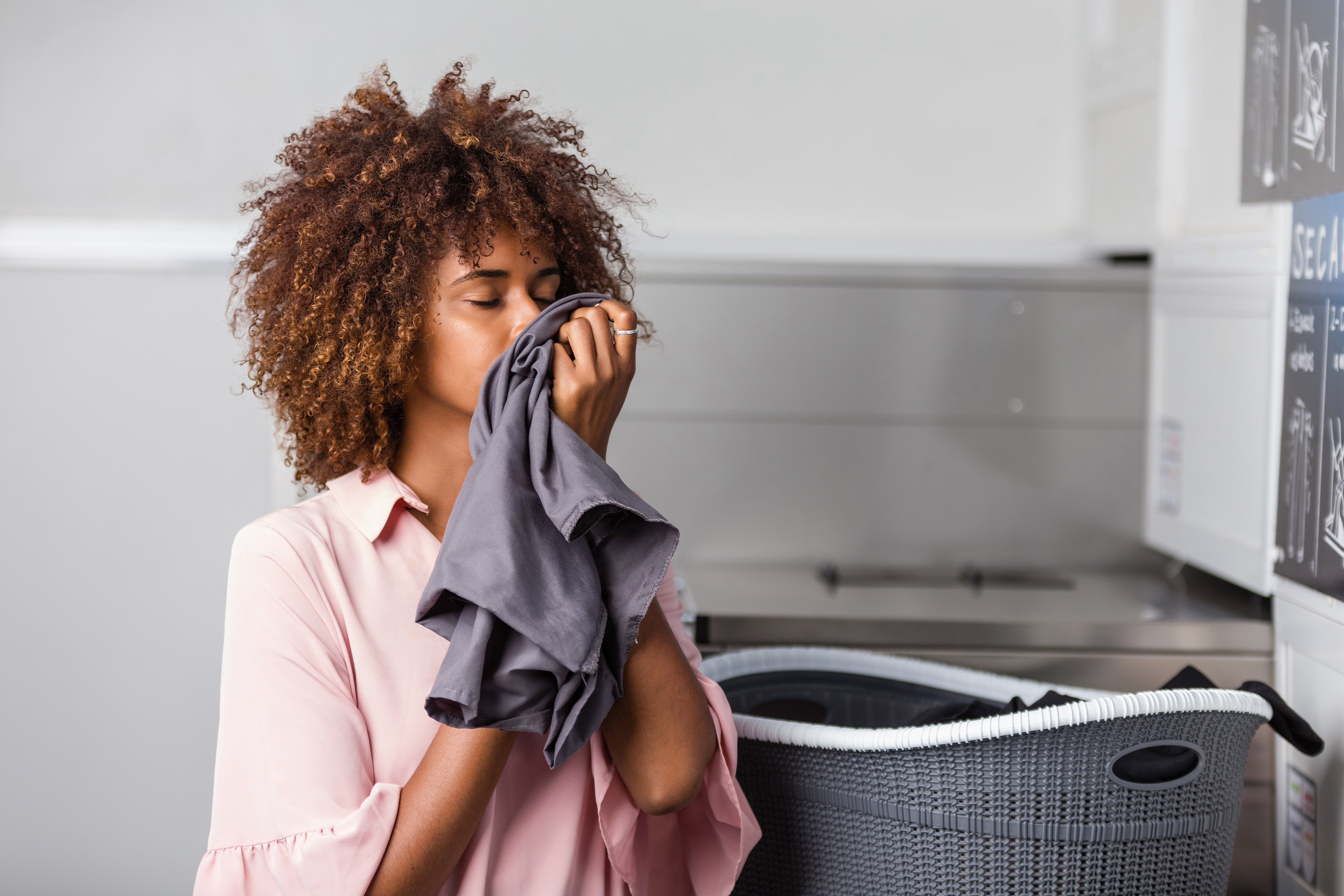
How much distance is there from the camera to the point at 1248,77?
170 cm

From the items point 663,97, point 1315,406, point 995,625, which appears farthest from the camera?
point 663,97

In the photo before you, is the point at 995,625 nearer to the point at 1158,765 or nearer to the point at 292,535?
the point at 1158,765

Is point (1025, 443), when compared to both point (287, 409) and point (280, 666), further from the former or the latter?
point (280, 666)

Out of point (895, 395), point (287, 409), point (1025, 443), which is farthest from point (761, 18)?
point (287, 409)

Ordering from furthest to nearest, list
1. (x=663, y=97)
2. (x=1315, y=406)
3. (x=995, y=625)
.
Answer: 1. (x=663, y=97)
2. (x=995, y=625)
3. (x=1315, y=406)

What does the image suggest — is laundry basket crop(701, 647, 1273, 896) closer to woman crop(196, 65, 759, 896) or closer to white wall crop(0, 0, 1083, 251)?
woman crop(196, 65, 759, 896)

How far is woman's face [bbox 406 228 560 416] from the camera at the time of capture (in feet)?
3.22

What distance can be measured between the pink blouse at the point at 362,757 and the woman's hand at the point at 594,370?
190mm

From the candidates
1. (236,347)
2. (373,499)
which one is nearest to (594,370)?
(373,499)

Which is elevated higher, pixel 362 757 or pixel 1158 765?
pixel 362 757

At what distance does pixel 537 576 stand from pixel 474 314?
276 mm

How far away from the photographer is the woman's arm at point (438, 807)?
85 centimetres

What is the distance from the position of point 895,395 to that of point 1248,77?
2.73 feet

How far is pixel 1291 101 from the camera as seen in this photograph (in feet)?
5.09
